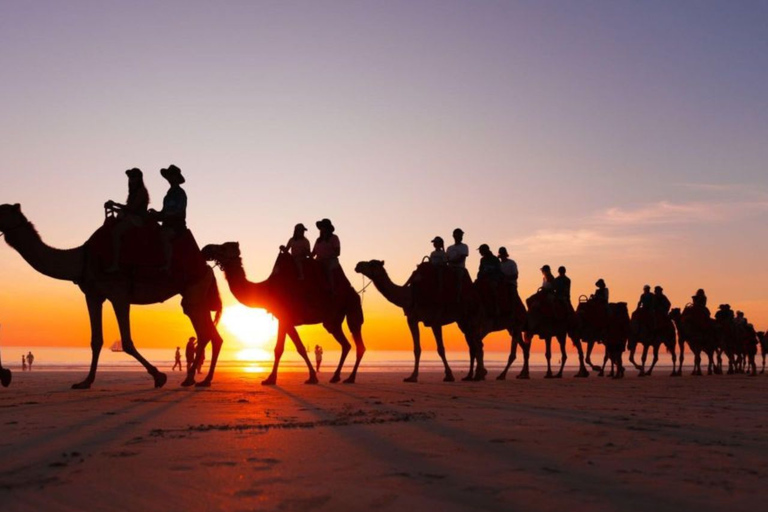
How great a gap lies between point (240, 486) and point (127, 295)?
10.3 meters

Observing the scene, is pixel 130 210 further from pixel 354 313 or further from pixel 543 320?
pixel 543 320

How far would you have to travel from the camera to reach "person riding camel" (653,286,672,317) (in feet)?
98.1

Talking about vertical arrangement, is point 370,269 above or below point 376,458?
above

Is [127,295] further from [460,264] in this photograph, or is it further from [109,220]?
[460,264]

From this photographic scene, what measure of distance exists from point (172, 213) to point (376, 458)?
10132 millimetres

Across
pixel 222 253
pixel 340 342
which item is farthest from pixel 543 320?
pixel 222 253

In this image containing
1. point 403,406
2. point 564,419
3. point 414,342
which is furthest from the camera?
point 414,342

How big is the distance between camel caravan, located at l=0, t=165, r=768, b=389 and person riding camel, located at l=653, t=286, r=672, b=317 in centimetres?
323

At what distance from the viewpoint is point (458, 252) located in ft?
67.1

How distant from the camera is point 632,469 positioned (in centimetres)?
564

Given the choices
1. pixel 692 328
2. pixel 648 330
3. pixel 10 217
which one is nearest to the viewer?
pixel 10 217

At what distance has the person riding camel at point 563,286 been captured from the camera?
25.2m

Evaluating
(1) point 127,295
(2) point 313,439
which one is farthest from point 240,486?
(1) point 127,295

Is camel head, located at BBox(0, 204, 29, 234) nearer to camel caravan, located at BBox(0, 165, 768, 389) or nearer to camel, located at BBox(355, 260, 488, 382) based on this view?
camel caravan, located at BBox(0, 165, 768, 389)
